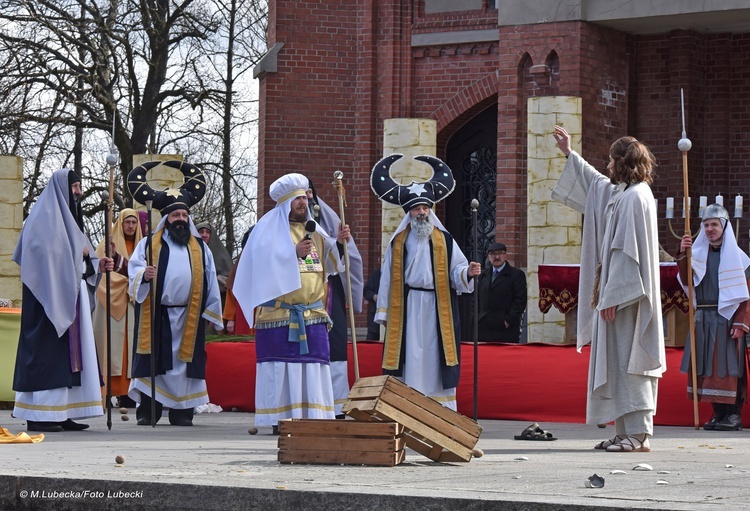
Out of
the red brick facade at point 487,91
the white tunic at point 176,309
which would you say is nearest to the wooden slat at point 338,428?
the white tunic at point 176,309

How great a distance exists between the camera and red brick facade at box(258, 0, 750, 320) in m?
18.7

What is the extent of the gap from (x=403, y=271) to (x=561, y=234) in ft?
15.2

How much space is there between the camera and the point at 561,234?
683 inches

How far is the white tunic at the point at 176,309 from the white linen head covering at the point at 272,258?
1557 mm

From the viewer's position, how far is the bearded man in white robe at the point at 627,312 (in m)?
10.2

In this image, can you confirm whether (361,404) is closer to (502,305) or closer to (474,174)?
(502,305)

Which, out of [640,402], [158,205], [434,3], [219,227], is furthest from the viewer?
[219,227]

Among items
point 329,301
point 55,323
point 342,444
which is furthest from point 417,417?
point 329,301

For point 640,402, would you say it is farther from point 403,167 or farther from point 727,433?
point 403,167

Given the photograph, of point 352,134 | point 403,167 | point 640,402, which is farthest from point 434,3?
point 640,402

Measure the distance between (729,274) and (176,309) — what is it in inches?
195

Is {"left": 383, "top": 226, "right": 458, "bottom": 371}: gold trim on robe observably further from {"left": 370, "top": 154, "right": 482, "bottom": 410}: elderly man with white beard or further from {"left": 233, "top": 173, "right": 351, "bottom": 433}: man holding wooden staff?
{"left": 233, "top": 173, "right": 351, "bottom": 433}: man holding wooden staff

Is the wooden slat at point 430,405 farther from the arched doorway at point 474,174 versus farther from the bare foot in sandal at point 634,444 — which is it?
the arched doorway at point 474,174

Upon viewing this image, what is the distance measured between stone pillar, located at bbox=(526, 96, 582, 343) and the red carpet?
Answer: 2784 millimetres
